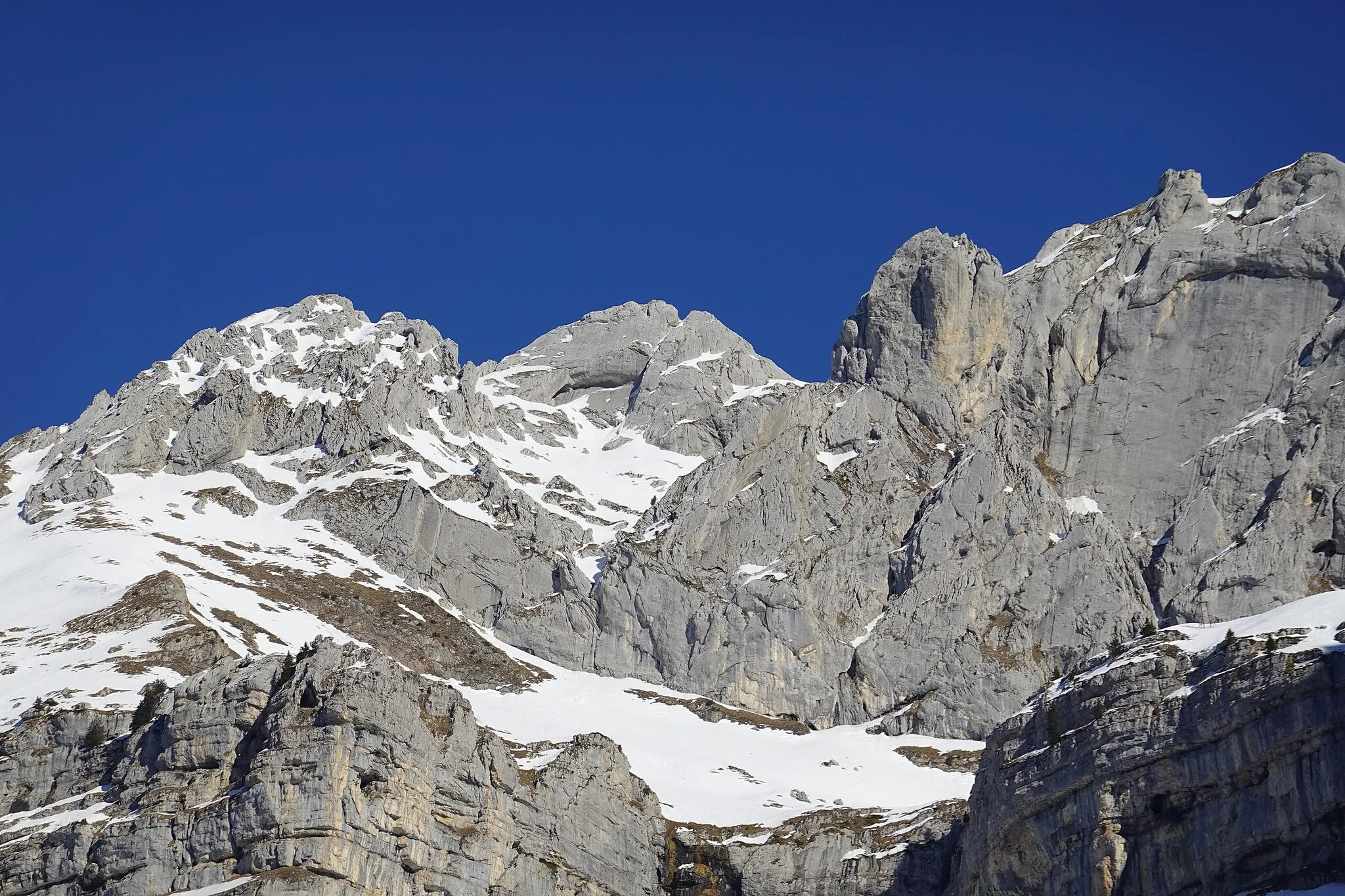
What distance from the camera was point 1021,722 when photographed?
104750 mm

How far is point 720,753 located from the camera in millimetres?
Answer: 157500

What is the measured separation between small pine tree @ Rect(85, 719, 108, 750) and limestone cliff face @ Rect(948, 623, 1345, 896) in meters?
57.1

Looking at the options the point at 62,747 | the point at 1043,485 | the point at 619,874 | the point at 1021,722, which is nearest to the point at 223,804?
the point at 62,747

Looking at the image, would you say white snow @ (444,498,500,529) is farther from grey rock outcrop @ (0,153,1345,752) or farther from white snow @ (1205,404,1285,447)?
white snow @ (1205,404,1285,447)

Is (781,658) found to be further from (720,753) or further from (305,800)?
(305,800)

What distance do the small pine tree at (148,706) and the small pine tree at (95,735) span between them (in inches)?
72.8

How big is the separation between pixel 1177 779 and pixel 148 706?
6849cm

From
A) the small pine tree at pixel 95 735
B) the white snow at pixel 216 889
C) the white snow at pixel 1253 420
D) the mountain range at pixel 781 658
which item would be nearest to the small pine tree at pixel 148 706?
the mountain range at pixel 781 658

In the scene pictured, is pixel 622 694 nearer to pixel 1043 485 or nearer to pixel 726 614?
pixel 726 614

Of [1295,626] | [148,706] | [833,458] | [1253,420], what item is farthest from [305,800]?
[1253,420]

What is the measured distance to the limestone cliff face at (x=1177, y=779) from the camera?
85.7m

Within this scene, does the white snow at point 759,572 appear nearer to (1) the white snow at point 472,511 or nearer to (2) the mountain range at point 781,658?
(2) the mountain range at point 781,658

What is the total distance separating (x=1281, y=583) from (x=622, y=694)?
59193 mm

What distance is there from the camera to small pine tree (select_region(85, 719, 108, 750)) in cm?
12156
